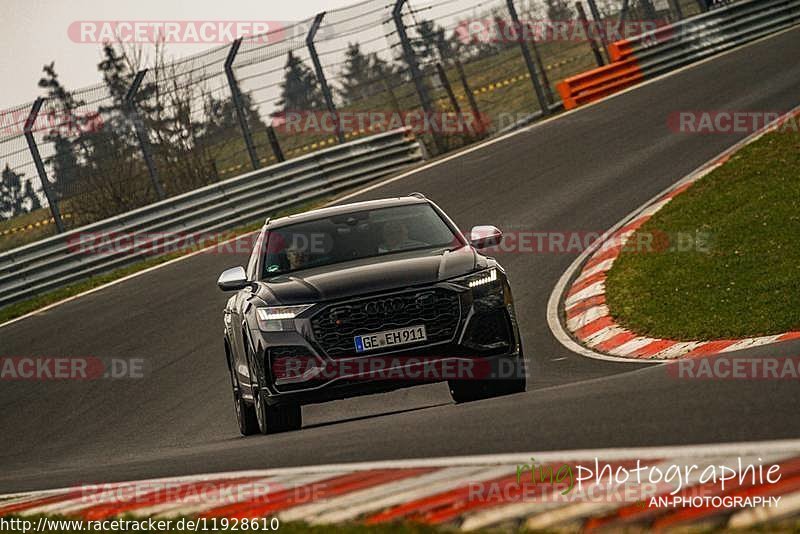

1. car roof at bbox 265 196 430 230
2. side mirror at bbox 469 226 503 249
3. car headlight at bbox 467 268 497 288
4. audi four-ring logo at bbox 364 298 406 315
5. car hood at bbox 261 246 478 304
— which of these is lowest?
car headlight at bbox 467 268 497 288

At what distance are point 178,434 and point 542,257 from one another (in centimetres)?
606

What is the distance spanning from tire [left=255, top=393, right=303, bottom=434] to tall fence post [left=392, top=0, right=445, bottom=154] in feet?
55.2

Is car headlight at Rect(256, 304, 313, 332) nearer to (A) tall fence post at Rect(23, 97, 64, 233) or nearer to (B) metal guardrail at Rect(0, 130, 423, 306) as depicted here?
(B) metal guardrail at Rect(0, 130, 423, 306)

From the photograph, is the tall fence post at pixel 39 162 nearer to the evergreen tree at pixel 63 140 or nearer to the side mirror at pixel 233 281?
the evergreen tree at pixel 63 140

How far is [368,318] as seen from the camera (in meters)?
9.14

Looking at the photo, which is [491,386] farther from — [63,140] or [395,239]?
[63,140]

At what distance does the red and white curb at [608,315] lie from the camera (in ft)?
36.0

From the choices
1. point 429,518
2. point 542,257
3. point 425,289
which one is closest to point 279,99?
point 542,257

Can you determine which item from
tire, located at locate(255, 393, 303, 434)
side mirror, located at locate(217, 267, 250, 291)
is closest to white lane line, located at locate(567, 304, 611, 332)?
tire, located at locate(255, 393, 303, 434)

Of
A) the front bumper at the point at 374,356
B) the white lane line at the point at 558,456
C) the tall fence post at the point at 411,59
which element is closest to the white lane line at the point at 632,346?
the front bumper at the point at 374,356

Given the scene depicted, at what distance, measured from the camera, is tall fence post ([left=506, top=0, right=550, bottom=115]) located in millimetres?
27406

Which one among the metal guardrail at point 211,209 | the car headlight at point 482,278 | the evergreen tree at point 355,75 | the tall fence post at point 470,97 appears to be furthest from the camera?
the tall fence post at point 470,97

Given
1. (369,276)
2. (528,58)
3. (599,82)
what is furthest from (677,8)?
(369,276)

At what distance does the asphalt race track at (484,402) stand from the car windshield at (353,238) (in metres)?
1.34
